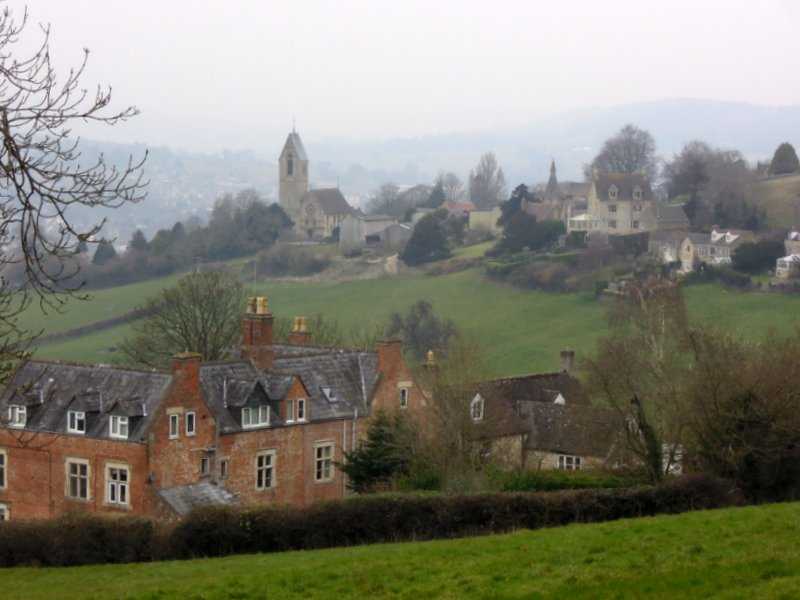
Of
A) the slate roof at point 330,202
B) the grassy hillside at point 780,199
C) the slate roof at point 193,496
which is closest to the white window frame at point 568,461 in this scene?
the slate roof at point 193,496

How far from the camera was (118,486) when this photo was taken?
108 ft

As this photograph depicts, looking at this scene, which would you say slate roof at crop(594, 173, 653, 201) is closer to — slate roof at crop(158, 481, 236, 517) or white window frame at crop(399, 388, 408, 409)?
white window frame at crop(399, 388, 408, 409)

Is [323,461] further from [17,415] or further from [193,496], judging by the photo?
[17,415]

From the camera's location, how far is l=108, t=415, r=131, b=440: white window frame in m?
33.1

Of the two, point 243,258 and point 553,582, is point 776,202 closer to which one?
point 243,258

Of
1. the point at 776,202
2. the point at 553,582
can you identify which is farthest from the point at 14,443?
the point at 776,202

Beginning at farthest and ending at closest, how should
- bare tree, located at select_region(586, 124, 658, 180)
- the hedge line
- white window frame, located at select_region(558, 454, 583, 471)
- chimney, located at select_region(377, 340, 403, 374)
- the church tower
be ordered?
the church tower → bare tree, located at select_region(586, 124, 658, 180) → white window frame, located at select_region(558, 454, 583, 471) → chimney, located at select_region(377, 340, 403, 374) → the hedge line

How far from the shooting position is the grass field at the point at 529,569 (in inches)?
634

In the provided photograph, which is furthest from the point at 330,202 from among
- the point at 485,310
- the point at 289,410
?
the point at 289,410

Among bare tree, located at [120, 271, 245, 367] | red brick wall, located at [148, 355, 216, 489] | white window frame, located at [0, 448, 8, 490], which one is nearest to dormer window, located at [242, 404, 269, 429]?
red brick wall, located at [148, 355, 216, 489]

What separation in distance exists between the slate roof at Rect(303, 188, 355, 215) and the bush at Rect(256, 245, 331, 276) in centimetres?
3157

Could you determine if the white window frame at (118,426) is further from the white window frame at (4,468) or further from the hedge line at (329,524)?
the hedge line at (329,524)

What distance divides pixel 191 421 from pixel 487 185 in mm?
142794

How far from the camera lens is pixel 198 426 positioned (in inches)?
1336
